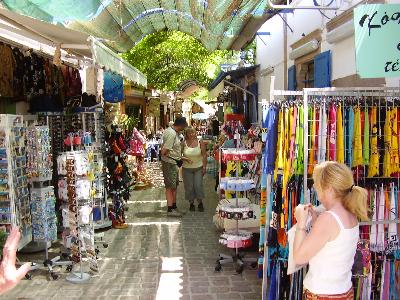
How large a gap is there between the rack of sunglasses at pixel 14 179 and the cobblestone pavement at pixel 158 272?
28.5 inches

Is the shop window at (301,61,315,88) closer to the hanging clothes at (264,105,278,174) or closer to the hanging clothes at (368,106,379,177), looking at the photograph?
the hanging clothes at (264,105,278,174)

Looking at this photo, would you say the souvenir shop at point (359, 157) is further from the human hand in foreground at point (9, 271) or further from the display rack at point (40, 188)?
the display rack at point (40, 188)

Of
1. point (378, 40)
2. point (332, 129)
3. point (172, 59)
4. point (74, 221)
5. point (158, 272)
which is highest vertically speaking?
point (172, 59)

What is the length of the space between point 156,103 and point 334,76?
19368 mm

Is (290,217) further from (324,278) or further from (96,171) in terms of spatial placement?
(96,171)

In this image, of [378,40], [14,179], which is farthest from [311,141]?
Result: [14,179]

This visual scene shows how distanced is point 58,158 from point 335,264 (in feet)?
15.1

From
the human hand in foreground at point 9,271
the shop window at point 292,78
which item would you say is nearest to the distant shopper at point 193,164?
the shop window at point 292,78

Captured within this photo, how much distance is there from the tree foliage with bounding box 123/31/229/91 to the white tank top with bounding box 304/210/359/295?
57.6 feet

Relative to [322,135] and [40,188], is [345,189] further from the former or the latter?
[40,188]

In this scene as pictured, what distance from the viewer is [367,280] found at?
4.25m

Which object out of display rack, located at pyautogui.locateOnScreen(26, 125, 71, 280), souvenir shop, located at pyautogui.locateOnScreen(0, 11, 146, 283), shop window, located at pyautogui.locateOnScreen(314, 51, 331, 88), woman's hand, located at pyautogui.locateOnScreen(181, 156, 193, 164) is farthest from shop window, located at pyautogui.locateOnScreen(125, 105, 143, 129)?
display rack, located at pyautogui.locateOnScreen(26, 125, 71, 280)

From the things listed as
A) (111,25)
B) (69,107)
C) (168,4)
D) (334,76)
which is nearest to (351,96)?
(334,76)

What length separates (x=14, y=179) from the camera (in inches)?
243
